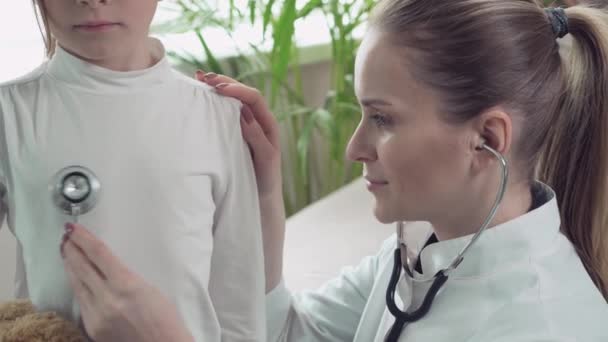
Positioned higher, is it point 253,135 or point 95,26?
point 95,26

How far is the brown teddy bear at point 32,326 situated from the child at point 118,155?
0.04 metres

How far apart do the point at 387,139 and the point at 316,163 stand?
1.88 m

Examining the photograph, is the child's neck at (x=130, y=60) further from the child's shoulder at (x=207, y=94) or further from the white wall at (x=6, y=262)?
the white wall at (x=6, y=262)

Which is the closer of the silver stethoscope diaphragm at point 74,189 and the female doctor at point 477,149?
the silver stethoscope diaphragm at point 74,189

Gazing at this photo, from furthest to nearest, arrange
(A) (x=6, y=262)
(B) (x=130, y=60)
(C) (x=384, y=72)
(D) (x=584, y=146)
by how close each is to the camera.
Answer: (A) (x=6, y=262)
(D) (x=584, y=146)
(C) (x=384, y=72)
(B) (x=130, y=60)

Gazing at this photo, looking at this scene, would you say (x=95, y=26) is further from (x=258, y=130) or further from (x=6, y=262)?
(x=6, y=262)

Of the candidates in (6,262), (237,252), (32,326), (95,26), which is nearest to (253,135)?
(237,252)

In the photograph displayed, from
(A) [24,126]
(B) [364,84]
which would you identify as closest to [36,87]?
(A) [24,126]

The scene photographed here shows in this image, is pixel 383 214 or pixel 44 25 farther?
pixel 383 214

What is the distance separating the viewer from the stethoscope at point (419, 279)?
103 centimetres

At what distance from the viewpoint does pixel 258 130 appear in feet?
3.38

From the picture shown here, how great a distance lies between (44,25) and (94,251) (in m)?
0.28

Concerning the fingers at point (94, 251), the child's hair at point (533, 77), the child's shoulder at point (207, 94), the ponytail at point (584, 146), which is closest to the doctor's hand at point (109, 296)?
the fingers at point (94, 251)

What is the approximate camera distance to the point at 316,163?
294 centimetres
